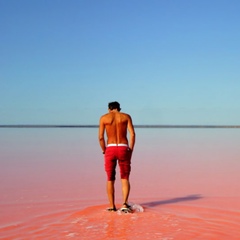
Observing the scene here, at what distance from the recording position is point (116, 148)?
21.3ft

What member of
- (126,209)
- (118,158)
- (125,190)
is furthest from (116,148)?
(126,209)

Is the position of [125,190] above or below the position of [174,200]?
above

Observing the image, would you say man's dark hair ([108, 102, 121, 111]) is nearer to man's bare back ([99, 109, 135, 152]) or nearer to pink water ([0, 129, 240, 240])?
man's bare back ([99, 109, 135, 152])

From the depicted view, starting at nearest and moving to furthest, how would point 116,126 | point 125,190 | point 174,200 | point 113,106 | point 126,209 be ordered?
point 126,209 < point 125,190 < point 116,126 < point 113,106 < point 174,200

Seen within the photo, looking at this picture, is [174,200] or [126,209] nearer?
[126,209]

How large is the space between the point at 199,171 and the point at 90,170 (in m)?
2.86

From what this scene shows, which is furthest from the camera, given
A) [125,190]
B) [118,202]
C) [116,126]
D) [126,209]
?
[118,202]

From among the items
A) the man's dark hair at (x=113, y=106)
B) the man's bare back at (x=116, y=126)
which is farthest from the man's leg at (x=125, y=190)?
the man's dark hair at (x=113, y=106)

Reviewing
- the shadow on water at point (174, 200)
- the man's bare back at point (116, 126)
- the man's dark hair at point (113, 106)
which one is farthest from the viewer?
the shadow on water at point (174, 200)

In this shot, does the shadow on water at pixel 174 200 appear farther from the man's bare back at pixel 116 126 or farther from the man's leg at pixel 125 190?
the man's bare back at pixel 116 126

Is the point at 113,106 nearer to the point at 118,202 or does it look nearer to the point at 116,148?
the point at 116,148

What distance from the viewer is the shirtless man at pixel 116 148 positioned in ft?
21.1

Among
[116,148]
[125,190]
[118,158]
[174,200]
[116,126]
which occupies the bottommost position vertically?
[174,200]

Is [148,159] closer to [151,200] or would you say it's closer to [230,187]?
[230,187]
